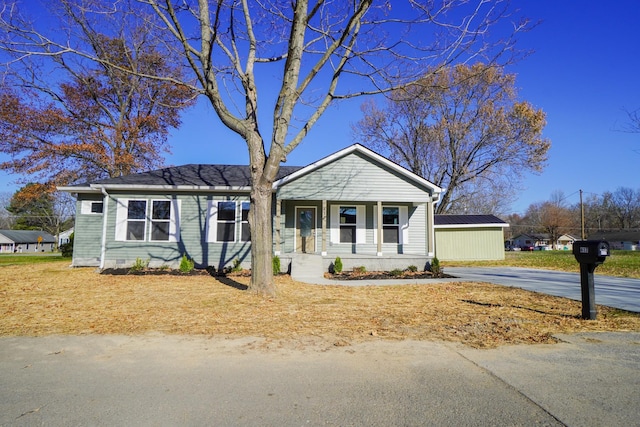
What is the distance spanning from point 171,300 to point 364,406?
6.02m

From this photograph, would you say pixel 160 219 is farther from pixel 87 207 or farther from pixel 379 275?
pixel 379 275

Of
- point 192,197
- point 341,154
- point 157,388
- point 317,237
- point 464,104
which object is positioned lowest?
point 157,388

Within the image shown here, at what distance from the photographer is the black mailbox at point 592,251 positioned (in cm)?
561

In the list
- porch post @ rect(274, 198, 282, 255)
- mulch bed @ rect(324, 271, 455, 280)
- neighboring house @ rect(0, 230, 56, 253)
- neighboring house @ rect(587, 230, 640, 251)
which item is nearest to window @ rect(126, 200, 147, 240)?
porch post @ rect(274, 198, 282, 255)

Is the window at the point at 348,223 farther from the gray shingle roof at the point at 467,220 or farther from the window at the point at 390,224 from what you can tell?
the gray shingle roof at the point at 467,220

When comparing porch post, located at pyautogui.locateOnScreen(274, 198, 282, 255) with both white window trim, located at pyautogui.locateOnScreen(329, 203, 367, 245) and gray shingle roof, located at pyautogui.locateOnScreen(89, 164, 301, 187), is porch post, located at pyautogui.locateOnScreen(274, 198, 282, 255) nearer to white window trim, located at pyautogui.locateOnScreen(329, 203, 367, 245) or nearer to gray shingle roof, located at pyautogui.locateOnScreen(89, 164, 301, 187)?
gray shingle roof, located at pyautogui.locateOnScreen(89, 164, 301, 187)

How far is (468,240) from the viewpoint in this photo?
2481 cm

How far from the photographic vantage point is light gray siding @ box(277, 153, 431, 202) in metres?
14.7

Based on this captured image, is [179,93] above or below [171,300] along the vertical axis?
above

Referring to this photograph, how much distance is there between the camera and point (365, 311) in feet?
21.8

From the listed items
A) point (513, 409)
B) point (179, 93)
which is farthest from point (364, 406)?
point (179, 93)

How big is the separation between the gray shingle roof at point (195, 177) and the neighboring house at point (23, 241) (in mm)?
54523

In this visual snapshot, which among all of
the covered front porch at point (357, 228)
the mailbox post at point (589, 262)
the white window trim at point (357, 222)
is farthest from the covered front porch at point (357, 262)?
the mailbox post at point (589, 262)

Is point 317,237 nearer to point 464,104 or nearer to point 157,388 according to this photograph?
point 157,388
